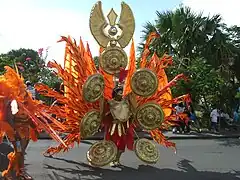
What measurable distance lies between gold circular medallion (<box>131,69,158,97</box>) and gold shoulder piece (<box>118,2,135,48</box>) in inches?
25.2

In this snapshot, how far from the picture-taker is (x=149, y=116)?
7266 millimetres

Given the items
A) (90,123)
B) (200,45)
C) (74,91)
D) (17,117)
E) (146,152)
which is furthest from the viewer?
(200,45)

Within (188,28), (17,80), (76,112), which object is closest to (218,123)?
(188,28)

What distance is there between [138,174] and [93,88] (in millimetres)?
1755

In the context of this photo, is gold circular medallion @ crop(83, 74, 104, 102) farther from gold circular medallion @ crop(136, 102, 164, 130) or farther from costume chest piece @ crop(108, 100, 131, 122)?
gold circular medallion @ crop(136, 102, 164, 130)

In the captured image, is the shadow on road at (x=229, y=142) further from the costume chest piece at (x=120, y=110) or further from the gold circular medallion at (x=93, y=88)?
the gold circular medallion at (x=93, y=88)

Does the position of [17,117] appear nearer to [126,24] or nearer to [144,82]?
[144,82]

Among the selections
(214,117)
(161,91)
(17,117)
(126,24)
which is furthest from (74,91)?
(214,117)

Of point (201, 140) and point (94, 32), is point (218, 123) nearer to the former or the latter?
point (201, 140)

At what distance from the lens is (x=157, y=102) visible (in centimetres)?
759

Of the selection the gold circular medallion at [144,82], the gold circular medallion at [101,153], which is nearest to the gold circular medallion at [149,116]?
the gold circular medallion at [144,82]

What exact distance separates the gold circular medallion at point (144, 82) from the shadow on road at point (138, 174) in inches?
56.2

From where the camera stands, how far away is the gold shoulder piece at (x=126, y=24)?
7344mm

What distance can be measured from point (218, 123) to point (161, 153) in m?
5.04
